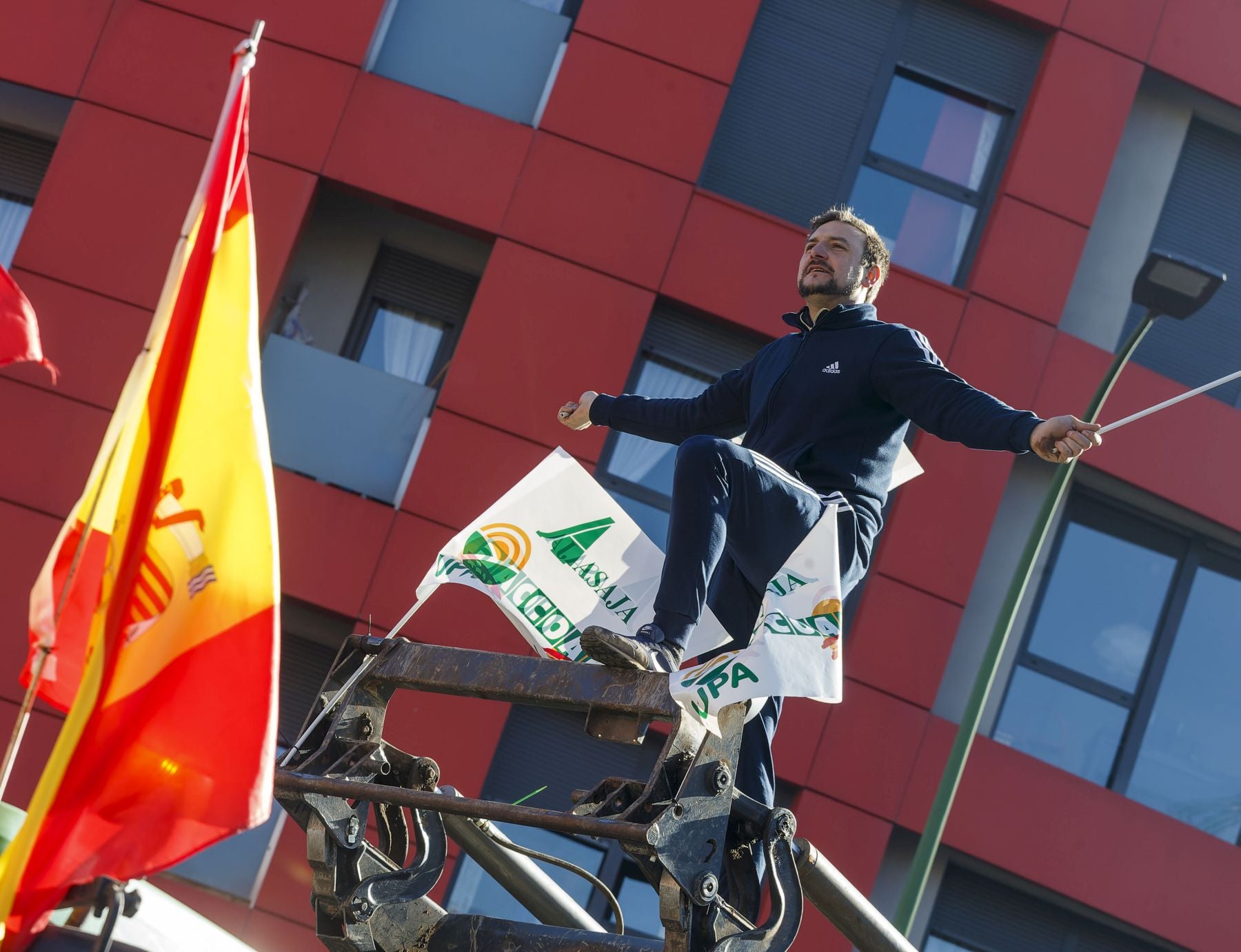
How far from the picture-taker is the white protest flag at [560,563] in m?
3.44

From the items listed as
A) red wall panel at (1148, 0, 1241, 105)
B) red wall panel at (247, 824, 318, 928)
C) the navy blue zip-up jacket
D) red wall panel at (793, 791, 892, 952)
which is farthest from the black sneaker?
red wall panel at (1148, 0, 1241, 105)

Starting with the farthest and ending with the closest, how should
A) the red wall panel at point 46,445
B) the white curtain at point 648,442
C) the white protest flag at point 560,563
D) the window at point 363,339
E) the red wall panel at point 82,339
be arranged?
the white curtain at point 648,442 < the window at point 363,339 < the red wall panel at point 82,339 < the red wall panel at point 46,445 < the white protest flag at point 560,563

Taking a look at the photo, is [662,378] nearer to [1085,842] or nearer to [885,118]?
[885,118]

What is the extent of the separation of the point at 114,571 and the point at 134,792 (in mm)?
455

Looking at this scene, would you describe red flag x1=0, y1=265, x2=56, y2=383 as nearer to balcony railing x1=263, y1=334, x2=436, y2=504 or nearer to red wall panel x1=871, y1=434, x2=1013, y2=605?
balcony railing x1=263, y1=334, x2=436, y2=504

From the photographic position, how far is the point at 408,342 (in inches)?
473

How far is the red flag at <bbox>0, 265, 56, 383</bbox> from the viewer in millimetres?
4668

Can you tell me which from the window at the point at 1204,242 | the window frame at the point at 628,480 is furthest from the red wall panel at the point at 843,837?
the window at the point at 1204,242

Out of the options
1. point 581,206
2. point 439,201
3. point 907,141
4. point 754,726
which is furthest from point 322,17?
point 754,726

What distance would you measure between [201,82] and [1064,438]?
9.61 metres

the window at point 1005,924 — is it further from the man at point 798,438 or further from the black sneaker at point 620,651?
the black sneaker at point 620,651

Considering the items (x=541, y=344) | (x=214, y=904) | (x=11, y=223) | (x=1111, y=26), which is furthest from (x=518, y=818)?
(x=1111, y=26)

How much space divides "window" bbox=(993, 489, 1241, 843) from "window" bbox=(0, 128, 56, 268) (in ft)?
29.2

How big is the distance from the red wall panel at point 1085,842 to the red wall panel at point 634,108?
16.0 ft
